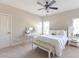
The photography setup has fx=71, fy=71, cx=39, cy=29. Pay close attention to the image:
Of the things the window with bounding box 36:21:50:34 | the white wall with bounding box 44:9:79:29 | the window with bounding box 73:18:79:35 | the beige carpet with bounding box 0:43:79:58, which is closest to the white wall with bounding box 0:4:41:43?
the window with bounding box 36:21:50:34

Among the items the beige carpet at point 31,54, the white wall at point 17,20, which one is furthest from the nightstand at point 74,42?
the white wall at point 17,20

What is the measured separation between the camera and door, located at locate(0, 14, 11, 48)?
4.95m

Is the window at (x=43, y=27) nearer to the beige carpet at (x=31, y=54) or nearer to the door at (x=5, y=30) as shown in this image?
the door at (x=5, y=30)

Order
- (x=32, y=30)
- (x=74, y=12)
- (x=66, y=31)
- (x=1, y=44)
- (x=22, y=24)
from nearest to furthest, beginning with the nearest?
1. (x=1, y=44)
2. (x=74, y=12)
3. (x=66, y=31)
4. (x=22, y=24)
5. (x=32, y=30)

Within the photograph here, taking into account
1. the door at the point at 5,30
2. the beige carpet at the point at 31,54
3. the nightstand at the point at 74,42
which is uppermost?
the door at the point at 5,30

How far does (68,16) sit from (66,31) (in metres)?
1.27

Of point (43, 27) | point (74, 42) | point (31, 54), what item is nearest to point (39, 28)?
point (43, 27)

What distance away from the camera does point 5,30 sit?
16.9ft

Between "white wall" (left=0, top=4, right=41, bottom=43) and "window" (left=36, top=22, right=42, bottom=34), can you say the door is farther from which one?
"window" (left=36, top=22, right=42, bottom=34)

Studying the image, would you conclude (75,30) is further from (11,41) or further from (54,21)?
(11,41)

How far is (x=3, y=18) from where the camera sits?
5.00m

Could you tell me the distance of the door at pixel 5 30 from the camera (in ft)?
16.2

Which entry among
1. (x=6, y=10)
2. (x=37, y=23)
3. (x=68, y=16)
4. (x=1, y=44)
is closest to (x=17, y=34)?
(x=1, y=44)

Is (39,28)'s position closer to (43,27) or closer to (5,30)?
(43,27)
